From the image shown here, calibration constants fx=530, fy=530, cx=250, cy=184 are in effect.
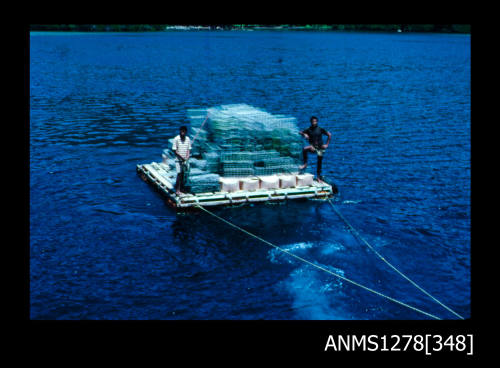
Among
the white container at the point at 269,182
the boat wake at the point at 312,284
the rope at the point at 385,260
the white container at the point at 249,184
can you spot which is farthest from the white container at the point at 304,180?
the boat wake at the point at 312,284

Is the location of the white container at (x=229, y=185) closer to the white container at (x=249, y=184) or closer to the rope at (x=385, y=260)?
the white container at (x=249, y=184)

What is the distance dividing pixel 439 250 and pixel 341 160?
1074 cm

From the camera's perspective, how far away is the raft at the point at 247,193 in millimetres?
18594

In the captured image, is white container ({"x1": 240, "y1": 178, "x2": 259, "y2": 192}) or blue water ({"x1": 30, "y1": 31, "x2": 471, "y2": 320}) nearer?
blue water ({"x1": 30, "y1": 31, "x2": 471, "y2": 320})

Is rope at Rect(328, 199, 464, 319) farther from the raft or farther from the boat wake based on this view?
the boat wake

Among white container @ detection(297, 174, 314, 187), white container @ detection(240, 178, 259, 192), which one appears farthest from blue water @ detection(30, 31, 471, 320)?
white container @ detection(297, 174, 314, 187)

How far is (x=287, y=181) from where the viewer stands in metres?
19.9

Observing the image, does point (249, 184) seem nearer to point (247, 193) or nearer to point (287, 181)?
point (247, 193)

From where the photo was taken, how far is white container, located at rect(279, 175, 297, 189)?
1981 centimetres

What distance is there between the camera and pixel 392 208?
19.6 meters

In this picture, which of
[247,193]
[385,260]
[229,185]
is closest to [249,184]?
[247,193]

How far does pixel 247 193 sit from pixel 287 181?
1.69 metres

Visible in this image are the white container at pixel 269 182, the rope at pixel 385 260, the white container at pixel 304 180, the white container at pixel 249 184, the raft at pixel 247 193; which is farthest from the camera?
→ the white container at pixel 304 180
